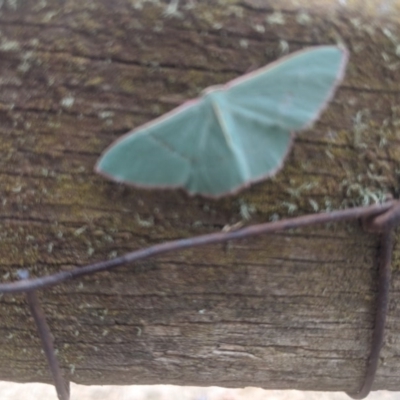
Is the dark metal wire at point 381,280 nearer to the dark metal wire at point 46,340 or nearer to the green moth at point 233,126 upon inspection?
the green moth at point 233,126

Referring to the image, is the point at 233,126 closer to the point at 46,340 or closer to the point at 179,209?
the point at 179,209

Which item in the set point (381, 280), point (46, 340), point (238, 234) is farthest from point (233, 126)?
point (46, 340)

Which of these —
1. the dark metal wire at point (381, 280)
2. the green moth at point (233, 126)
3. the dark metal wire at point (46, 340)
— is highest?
the green moth at point (233, 126)

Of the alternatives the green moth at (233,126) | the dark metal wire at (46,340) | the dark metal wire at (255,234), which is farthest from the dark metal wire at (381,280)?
the dark metal wire at (46,340)

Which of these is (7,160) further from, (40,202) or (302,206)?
(302,206)

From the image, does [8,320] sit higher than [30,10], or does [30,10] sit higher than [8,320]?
[30,10]

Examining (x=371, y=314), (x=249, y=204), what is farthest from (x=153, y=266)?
(x=371, y=314)
